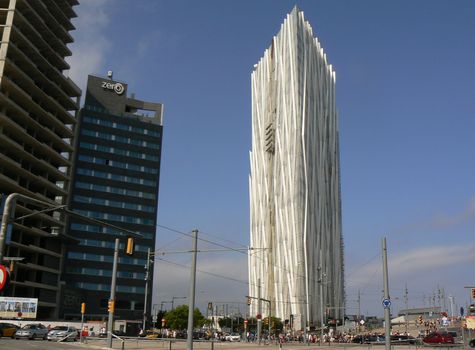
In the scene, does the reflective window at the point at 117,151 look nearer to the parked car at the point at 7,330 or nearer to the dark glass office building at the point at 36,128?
the dark glass office building at the point at 36,128

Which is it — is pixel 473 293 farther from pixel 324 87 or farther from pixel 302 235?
pixel 324 87

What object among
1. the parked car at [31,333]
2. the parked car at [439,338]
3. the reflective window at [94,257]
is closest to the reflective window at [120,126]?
the reflective window at [94,257]

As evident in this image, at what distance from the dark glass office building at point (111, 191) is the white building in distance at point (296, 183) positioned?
104 feet

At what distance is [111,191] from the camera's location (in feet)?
489

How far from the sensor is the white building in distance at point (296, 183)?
136 metres

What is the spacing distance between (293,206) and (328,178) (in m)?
22.1

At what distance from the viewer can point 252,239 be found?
16100cm

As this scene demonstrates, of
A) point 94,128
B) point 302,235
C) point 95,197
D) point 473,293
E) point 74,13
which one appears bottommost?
point 473,293

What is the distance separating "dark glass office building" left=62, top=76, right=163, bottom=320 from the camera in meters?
139

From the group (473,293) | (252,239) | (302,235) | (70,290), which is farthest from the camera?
(252,239)

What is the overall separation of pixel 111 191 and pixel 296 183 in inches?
2029

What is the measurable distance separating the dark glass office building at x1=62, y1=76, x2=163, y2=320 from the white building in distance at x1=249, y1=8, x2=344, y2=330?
3170cm

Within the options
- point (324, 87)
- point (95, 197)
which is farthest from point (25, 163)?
point (324, 87)

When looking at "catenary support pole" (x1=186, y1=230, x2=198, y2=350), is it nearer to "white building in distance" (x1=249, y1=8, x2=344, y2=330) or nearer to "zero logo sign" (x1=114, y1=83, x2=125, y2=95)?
"white building in distance" (x1=249, y1=8, x2=344, y2=330)
